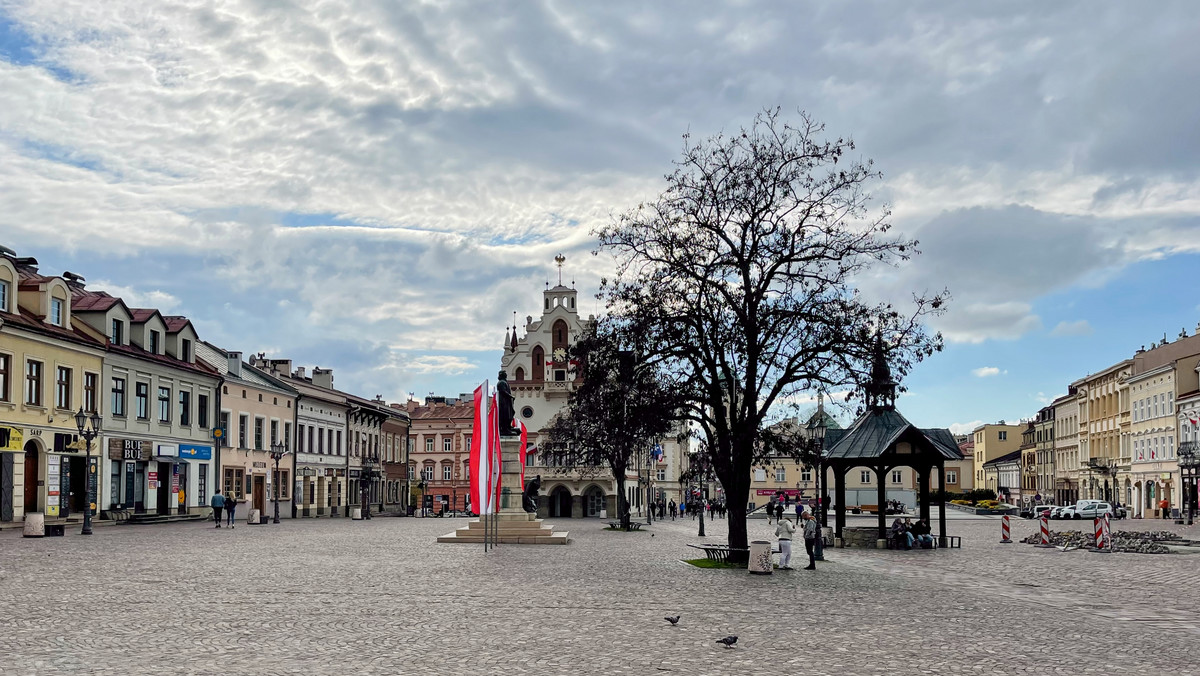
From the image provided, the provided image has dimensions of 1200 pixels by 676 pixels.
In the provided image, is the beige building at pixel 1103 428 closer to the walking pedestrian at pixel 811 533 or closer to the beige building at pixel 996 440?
the beige building at pixel 996 440

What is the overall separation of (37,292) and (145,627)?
3719cm

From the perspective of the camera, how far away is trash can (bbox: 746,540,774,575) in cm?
2650

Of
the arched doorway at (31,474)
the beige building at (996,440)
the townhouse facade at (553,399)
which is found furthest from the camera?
the beige building at (996,440)

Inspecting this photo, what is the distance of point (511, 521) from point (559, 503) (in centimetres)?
Result: 5907

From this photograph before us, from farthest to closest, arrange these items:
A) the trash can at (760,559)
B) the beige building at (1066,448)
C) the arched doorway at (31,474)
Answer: the beige building at (1066,448) < the arched doorway at (31,474) < the trash can at (760,559)

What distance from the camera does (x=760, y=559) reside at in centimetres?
2655

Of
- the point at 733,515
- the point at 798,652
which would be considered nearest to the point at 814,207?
the point at 733,515

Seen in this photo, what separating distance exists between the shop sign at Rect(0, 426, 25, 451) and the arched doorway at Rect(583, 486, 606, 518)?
60092 millimetres

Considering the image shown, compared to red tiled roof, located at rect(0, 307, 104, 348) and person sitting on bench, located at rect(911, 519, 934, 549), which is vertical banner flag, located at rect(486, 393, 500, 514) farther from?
red tiled roof, located at rect(0, 307, 104, 348)

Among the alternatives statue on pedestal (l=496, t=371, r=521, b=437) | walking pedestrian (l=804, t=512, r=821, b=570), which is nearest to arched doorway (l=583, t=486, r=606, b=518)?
statue on pedestal (l=496, t=371, r=521, b=437)

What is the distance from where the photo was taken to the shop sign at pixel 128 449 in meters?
51.0

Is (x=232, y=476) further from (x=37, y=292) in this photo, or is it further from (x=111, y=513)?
(x=37, y=292)

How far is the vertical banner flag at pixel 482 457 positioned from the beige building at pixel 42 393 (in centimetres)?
1926

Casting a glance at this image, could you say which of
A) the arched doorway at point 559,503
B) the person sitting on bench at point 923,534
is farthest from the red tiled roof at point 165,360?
the arched doorway at point 559,503
